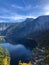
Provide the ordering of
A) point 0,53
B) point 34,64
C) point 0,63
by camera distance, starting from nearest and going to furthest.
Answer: point 0,63, point 0,53, point 34,64

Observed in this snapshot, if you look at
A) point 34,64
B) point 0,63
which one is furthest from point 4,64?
point 34,64

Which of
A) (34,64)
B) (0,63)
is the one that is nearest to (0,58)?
(0,63)

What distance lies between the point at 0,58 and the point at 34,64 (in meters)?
47.5

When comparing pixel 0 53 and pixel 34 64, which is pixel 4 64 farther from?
pixel 34 64

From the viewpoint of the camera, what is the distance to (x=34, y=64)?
4247 inches

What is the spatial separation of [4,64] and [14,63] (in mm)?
52929

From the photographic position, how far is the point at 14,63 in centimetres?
11606

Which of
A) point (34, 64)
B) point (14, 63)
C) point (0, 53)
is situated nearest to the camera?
point (0, 53)

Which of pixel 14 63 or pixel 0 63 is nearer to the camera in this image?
pixel 0 63

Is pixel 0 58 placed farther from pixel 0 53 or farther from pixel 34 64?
pixel 34 64

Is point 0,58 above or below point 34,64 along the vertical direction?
above

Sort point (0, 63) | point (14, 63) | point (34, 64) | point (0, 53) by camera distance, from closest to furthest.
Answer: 1. point (0, 63)
2. point (0, 53)
3. point (34, 64)
4. point (14, 63)

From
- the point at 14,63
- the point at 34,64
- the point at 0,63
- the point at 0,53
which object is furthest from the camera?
the point at 14,63

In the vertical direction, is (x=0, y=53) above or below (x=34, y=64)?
above
